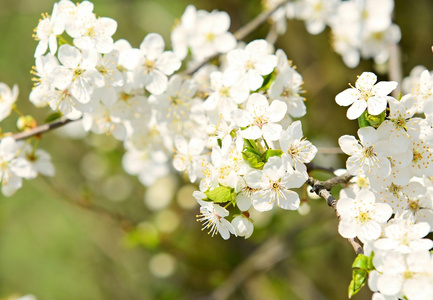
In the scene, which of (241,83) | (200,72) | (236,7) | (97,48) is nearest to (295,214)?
(236,7)

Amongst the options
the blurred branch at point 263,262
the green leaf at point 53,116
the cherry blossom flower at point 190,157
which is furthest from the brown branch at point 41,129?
the blurred branch at point 263,262

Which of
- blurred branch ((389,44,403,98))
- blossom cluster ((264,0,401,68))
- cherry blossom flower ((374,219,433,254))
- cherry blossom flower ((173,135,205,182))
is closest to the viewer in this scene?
cherry blossom flower ((374,219,433,254))

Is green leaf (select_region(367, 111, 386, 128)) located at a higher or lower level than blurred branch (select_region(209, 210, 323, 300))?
higher

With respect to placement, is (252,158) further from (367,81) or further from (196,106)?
(196,106)

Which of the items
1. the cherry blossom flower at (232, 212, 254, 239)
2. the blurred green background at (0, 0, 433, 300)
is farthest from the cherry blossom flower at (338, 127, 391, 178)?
the blurred green background at (0, 0, 433, 300)

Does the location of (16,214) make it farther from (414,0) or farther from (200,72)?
(414,0)

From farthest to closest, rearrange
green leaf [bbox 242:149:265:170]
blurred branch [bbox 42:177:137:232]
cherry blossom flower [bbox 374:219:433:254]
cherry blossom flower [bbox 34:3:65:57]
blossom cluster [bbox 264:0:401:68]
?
1. blurred branch [bbox 42:177:137:232]
2. blossom cluster [bbox 264:0:401:68]
3. cherry blossom flower [bbox 34:3:65:57]
4. green leaf [bbox 242:149:265:170]
5. cherry blossom flower [bbox 374:219:433:254]

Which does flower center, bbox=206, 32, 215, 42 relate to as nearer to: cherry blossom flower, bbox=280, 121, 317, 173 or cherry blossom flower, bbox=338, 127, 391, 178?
cherry blossom flower, bbox=280, 121, 317, 173

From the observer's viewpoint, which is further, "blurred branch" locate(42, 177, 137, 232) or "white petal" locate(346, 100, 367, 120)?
"blurred branch" locate(42, 177, 137, 232)
